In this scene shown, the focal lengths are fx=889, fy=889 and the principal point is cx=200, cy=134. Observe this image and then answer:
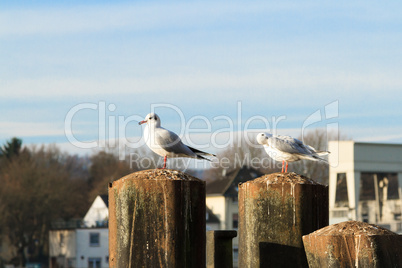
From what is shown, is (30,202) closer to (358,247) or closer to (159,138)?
(159,138)

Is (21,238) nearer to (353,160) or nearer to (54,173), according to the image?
(54,173)

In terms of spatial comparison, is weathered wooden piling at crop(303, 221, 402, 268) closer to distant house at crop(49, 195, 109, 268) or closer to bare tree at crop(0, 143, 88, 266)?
distant house at crop(49, 195, 109, 268)

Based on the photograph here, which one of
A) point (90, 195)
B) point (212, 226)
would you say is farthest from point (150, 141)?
point (90, 195)

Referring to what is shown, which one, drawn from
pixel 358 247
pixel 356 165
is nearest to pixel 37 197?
pixel 356 165

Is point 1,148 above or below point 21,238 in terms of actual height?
above

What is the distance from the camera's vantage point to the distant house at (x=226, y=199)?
93.4 meters

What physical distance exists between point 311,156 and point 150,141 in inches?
133

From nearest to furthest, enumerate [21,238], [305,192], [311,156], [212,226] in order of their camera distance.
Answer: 1. [305,192]
2. [311,156]
3. [212,226]
4. [21,238]

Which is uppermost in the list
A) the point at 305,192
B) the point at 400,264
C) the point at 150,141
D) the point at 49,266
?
the point at 150,141

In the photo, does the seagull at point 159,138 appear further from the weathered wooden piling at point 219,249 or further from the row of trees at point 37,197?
the row of trees at point 37,197

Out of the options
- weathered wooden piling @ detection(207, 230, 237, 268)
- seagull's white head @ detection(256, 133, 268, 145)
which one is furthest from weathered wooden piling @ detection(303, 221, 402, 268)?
seagull's white head @ detection(256, 133, 268, 145)

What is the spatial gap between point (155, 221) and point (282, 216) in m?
1.81

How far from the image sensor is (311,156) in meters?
16.1

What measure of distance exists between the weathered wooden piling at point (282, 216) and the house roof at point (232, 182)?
83158mm
